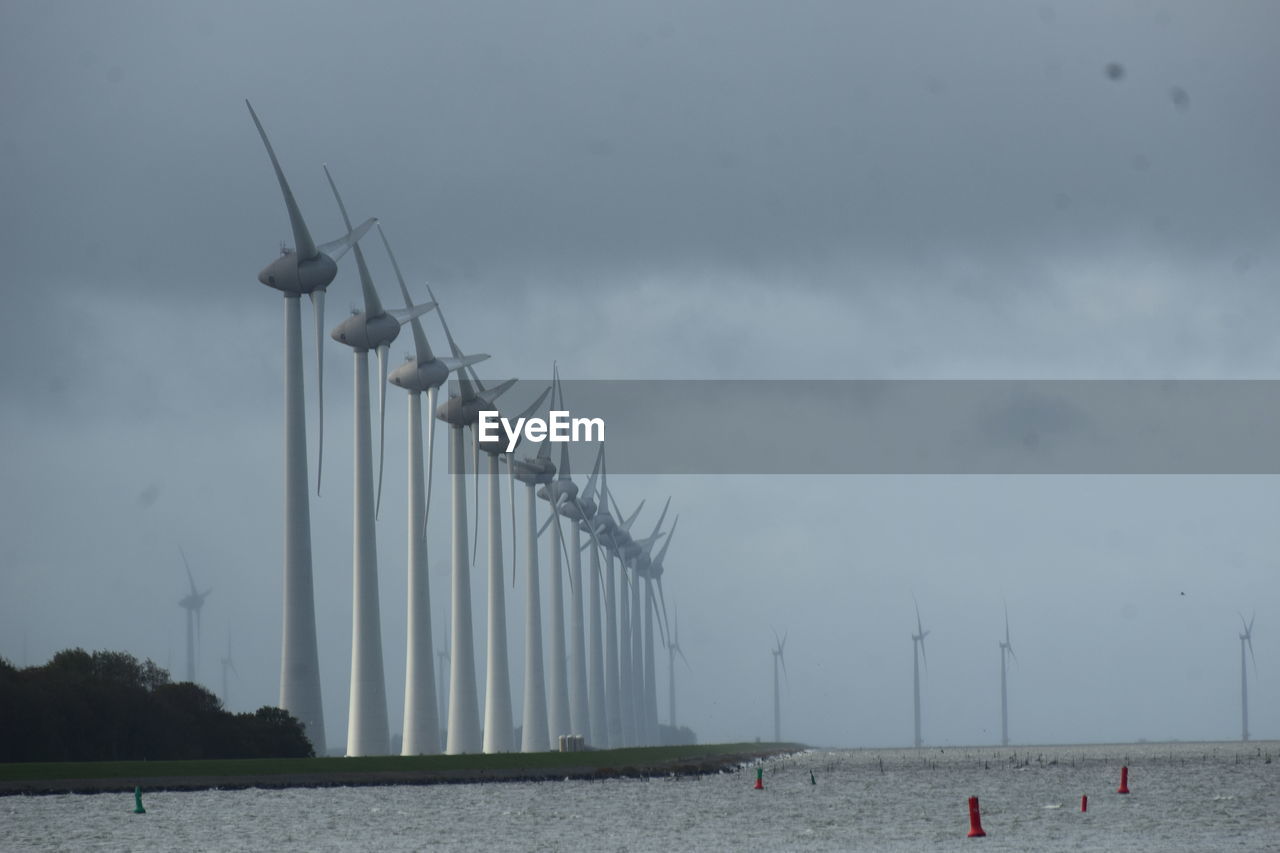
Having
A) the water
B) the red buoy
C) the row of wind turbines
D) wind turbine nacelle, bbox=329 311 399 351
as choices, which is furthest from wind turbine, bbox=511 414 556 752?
the red buoy

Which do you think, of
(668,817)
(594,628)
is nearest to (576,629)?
(594,628)

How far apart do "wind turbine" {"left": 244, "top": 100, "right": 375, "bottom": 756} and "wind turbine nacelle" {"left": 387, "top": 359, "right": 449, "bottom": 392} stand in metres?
21.6

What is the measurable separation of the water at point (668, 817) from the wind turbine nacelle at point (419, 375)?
36.3 meters

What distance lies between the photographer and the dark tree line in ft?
287

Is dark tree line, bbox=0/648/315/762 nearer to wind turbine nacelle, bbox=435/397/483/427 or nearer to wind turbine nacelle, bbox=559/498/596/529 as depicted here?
wind turbine nacelle, bbox=435/397/483/427

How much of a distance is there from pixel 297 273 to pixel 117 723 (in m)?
24.0

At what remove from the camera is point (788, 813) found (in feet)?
224

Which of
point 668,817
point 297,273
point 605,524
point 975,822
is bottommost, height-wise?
point 668,817

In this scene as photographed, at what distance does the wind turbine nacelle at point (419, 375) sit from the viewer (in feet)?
400

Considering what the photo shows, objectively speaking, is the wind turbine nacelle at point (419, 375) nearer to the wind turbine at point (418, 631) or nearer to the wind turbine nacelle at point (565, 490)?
the wind turbine at point (418, 631)

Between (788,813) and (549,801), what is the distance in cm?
1105

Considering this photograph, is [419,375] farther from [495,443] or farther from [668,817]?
[668,817]

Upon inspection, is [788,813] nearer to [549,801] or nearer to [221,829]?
[549,801]

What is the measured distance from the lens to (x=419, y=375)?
4798 inches
